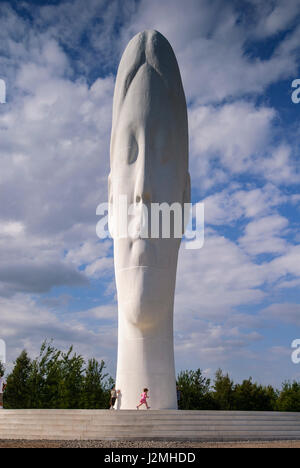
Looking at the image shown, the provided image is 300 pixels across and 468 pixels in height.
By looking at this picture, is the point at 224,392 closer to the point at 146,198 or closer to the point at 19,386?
the point at 19,386

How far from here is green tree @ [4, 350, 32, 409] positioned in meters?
31.7

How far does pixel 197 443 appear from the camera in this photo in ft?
32.5

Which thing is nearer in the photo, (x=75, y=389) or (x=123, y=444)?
(x=123, y=444)

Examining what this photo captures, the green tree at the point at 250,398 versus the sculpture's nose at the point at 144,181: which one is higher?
the sculpture's nose at the point at 144,181

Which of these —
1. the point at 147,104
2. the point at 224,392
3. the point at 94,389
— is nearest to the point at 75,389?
the point at 94,389

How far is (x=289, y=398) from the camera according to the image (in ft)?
133

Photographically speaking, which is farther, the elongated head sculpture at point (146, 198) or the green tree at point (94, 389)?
the green tree at point (94, 389)

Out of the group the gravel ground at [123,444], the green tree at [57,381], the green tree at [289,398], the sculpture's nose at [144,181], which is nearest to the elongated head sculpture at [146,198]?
the sculpture's nose at [144,181]

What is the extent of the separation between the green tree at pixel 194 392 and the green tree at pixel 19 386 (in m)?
10.3

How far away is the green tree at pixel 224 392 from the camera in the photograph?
38094 millimetres

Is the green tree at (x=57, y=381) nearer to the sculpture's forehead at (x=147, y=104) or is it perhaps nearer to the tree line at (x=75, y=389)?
the tree line at (x=75, y=389)

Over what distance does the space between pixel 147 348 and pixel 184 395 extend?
2286cm

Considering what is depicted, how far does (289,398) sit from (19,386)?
2124 cm

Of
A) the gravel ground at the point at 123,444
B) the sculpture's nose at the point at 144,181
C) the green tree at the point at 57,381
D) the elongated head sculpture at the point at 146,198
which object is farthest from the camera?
the green tree at the point at 57,381
